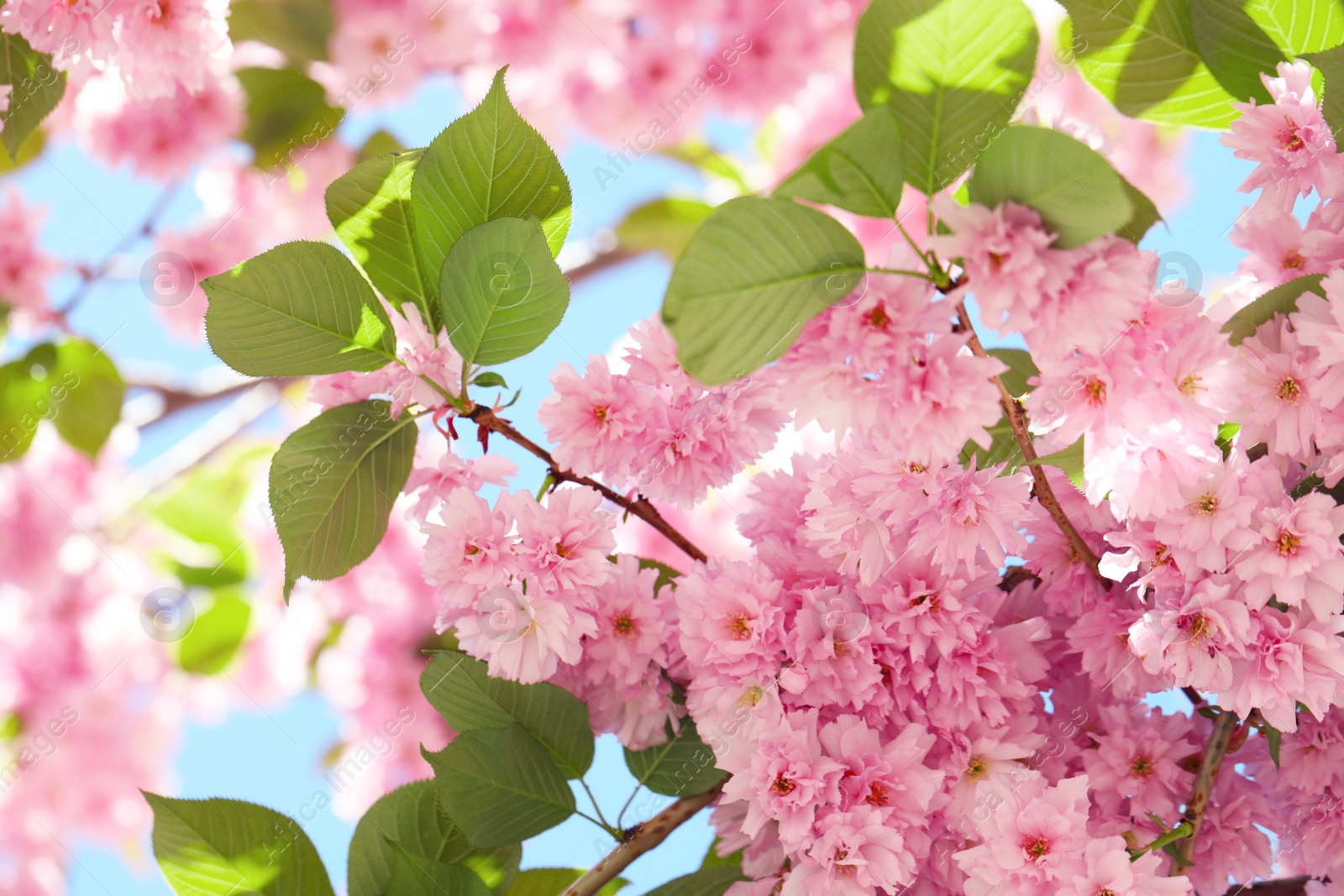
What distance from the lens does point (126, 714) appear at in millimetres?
2693

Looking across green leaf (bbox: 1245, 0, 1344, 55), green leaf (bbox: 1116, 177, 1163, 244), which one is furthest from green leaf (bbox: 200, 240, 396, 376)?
green leaf (bbox: 1245, 0, 1344, 55)

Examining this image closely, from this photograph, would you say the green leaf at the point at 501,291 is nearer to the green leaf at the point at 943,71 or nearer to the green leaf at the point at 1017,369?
the green leaf at the point at 943,71

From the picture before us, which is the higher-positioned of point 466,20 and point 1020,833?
point 466,20

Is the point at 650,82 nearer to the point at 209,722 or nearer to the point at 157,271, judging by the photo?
the point at 157,271

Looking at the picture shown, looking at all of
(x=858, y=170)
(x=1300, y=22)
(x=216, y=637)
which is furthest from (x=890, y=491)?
(x=216, y=637)

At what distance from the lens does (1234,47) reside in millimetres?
640

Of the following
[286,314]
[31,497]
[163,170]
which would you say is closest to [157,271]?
[163,170]

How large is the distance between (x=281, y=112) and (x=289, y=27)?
0.14 m

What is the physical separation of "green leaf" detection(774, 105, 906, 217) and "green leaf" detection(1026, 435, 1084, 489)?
180mm

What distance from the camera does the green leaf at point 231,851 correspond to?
66 cm

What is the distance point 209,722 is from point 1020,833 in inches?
116

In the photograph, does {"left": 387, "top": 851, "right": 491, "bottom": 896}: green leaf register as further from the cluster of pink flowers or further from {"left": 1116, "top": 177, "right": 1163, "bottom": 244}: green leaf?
{"left": 1116, "top": 177, "right": 1163, "bottom": 244}: green leaf

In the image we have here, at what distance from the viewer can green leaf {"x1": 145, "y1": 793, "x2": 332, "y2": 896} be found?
0.66 m

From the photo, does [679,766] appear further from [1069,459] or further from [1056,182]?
[1056,182]
